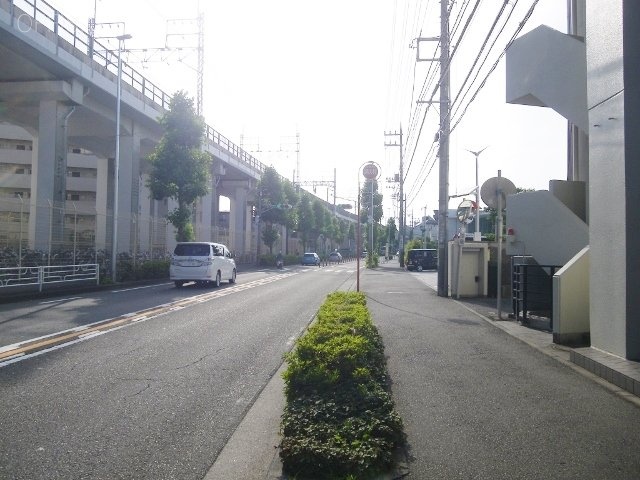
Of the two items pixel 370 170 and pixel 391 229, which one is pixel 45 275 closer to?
pixel 370 170

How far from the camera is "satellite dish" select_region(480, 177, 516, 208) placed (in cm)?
1319

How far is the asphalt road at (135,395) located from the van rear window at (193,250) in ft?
32.0

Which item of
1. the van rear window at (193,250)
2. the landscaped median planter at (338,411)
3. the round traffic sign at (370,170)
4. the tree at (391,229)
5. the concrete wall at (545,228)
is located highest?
the tree at (391,229)

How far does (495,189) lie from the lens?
1327cm

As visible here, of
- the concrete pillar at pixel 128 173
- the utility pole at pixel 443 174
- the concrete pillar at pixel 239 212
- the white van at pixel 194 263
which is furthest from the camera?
the concrete pillar at pixel 239 212

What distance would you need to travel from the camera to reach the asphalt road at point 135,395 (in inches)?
171

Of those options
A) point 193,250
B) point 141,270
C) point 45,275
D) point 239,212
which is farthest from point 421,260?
point 45,275

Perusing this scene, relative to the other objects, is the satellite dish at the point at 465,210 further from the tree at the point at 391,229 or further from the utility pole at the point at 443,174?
the tree at the point at 391,229

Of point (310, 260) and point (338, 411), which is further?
point (310, 260)

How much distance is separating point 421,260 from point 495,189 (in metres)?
32.7

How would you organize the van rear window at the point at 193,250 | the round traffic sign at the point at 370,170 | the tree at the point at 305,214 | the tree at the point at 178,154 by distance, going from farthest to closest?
the tree at the point at 305,214 < the tree at the point at 178,154 < the van rear window at the point at 193,250 < the round traffic sign at the point at 370,170

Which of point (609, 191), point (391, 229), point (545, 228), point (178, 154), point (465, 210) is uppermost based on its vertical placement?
point (178, 154)

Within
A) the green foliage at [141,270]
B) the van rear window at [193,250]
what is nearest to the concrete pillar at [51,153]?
the green foliage at [141,270]

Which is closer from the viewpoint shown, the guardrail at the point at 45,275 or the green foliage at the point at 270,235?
the guardrail at the point at 45,275
